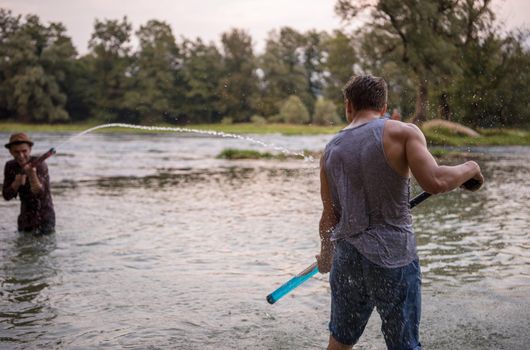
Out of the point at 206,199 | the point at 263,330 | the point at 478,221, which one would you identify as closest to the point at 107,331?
the point at 263,330

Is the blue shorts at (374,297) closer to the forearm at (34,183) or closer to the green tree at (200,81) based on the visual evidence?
the forearm at (34,183)

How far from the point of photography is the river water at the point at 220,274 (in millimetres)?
4941

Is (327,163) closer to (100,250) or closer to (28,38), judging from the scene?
(100,250)

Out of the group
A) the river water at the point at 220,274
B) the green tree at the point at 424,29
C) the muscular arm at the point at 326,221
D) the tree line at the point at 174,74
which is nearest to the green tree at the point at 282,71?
the tree line at the point at 174,74

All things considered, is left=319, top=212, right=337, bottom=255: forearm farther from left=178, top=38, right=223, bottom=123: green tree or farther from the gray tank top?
left=178, top=38, right=223, bottom=123: green tree

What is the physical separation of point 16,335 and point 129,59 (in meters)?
88.9

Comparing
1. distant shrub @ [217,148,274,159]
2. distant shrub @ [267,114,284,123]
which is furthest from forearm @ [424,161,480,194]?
distant shrub @ [267,114,284,123]

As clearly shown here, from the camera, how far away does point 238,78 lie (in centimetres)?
8362

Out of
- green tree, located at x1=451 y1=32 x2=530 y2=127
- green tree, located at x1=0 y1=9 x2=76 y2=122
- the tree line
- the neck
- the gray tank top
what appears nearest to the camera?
the gray tank top

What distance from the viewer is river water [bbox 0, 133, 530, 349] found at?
4.94 meters

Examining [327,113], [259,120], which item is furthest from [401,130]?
[259,120]

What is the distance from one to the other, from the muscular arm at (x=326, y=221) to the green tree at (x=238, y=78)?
238 feet

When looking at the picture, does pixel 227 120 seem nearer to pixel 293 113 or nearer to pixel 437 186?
pixel 293 113

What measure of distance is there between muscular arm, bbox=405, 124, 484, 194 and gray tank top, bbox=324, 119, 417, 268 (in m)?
0.11
